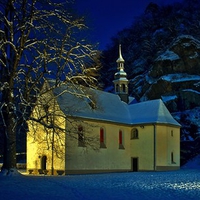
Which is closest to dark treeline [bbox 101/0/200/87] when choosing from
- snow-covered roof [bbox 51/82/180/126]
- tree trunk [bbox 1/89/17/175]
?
snow-covered roof [bbox 51/82/180/126]

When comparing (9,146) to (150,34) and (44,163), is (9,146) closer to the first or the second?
(44,163)

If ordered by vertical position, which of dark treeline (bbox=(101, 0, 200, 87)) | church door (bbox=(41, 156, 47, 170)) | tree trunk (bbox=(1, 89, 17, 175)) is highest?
dark treeline (bbox=(101, 0, 200, 87))

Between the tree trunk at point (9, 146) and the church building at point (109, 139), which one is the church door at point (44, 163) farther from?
the tree trunk at point (9, 146)

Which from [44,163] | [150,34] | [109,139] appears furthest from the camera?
[150,34]

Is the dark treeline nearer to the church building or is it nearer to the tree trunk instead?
the church building

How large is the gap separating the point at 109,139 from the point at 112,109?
375cm

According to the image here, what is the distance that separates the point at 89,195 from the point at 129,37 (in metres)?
80.5

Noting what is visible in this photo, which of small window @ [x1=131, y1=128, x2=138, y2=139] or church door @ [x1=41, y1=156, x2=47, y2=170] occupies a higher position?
small window @ [x1=131, y1=128, x2=138, y2=139]

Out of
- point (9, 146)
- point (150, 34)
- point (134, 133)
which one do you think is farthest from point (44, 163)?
point (150, 34)

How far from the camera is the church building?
30.3 meters

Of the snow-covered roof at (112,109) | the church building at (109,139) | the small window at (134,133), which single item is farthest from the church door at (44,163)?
the small window at (134,133)

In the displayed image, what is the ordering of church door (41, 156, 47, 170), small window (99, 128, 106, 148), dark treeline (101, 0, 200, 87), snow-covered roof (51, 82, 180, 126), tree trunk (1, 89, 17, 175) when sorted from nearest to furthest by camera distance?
1. tree trunk (1, 89, 17, 175)
2. church door (41, 156, 47, 170)
3. snow-covered roof (51, 82, 180, 126)
4. small window (99, 128, 106, 148)
5. dark treeline (101, 0, 200, 87)

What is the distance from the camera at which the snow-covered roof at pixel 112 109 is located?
31.8 meters

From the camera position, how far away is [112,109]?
36.4 metres
